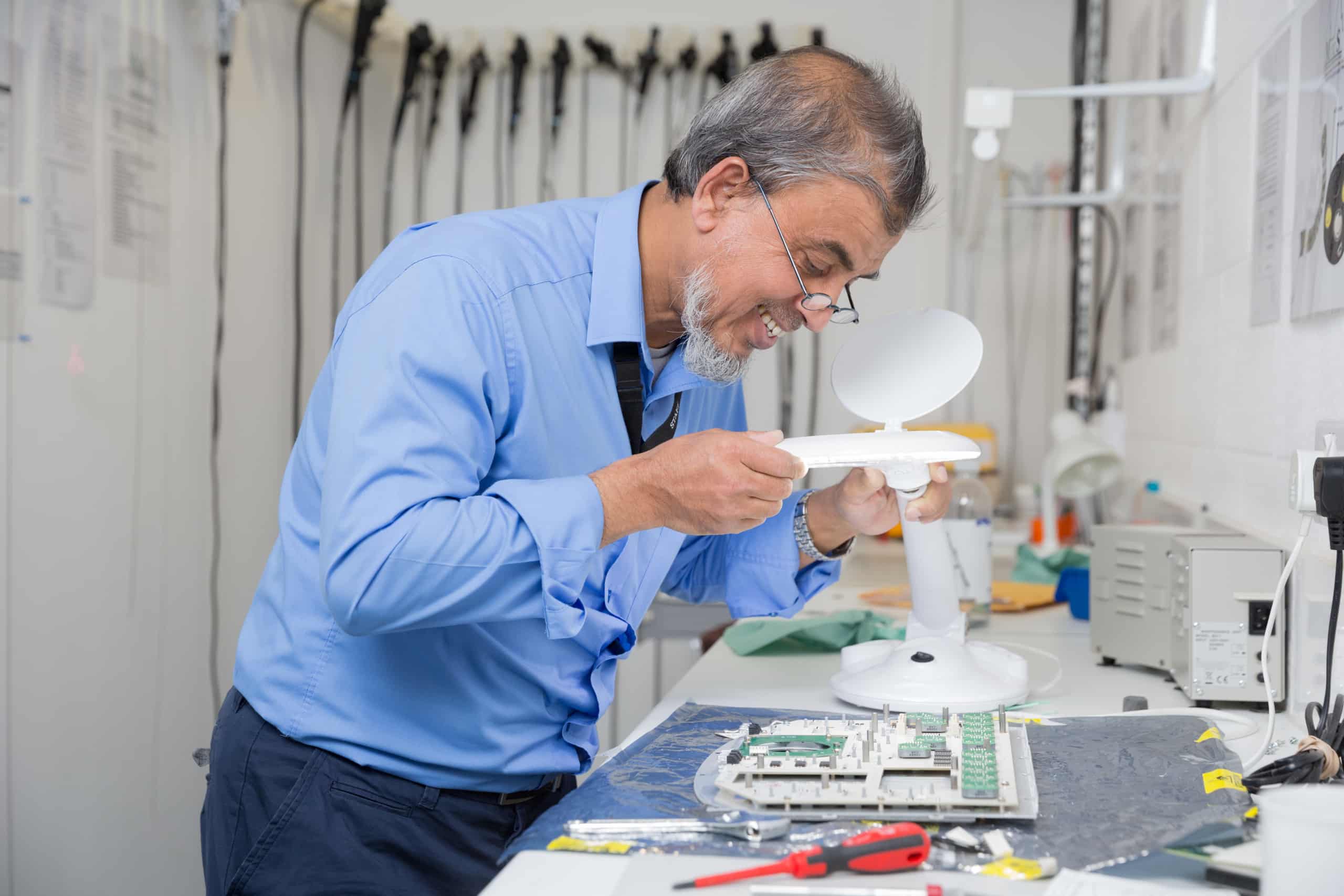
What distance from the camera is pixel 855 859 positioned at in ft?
2.61

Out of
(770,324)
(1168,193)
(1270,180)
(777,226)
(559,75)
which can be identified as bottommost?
(770,324)

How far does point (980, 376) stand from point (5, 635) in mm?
2919

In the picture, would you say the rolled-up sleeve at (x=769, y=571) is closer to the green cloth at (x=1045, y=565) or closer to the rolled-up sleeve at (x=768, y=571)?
the rolled-up sleeve at (x=768, y=571)

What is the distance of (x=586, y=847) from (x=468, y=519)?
11.3 inches

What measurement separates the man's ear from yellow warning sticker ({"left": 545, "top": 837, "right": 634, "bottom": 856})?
2.23 ft

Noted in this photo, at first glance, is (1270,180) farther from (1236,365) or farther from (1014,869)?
(1014,869)

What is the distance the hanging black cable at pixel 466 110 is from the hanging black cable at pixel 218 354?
941 mm

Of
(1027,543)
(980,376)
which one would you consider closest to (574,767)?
(1027,543)

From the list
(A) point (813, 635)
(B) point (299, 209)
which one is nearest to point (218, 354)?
(B) point (299, 209)

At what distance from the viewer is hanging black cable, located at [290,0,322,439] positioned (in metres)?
3.16

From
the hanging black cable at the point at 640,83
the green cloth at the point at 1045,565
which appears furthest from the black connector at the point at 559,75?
the green cloth at the point at 1045,565

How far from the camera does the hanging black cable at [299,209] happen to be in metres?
3.16

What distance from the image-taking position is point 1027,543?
284 cm

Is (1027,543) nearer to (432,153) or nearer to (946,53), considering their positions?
(946,53)
